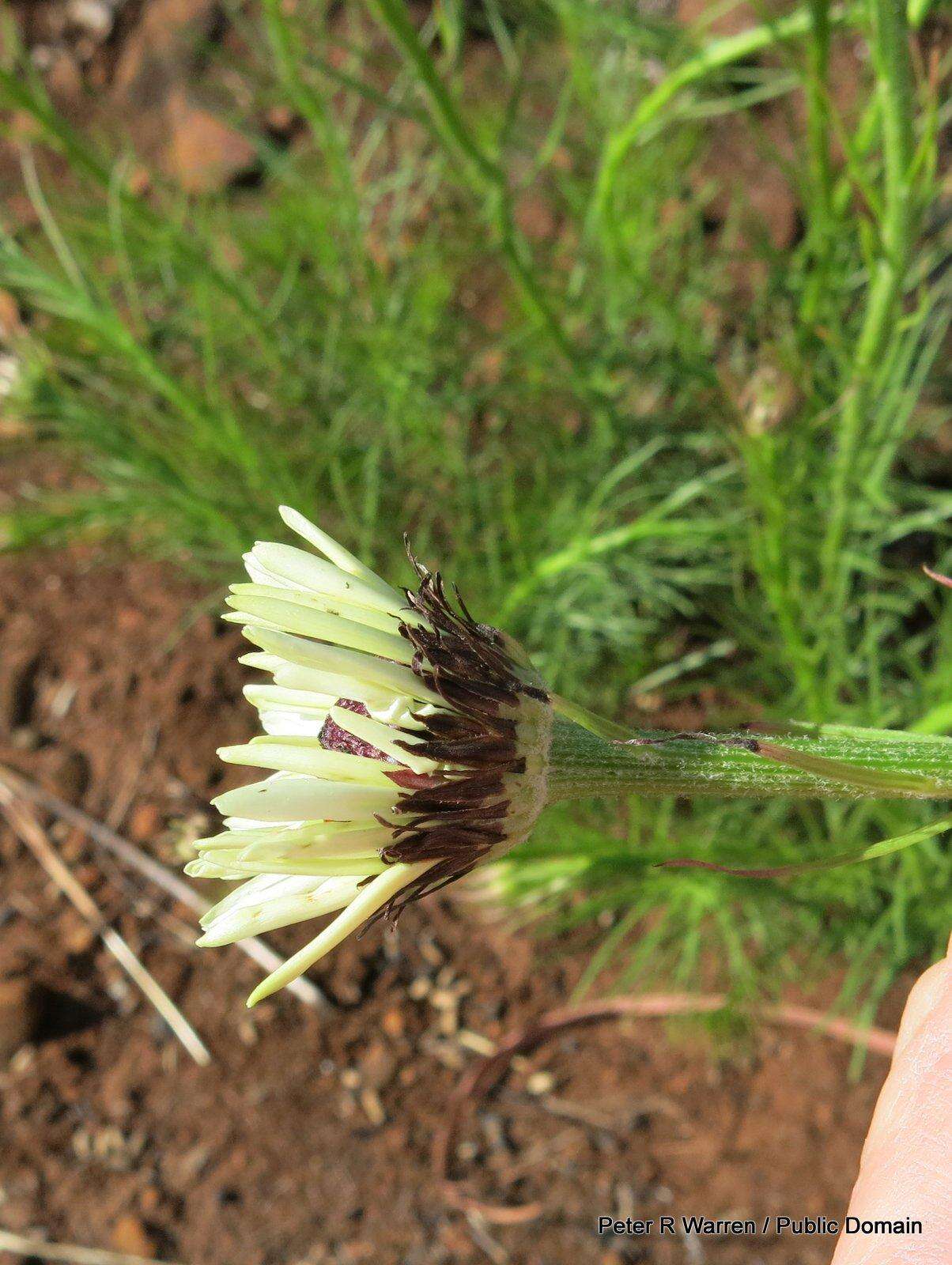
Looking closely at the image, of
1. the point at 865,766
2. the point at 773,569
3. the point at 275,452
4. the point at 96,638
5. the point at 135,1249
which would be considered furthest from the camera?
the point at 96,638

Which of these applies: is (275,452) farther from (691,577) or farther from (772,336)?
(772,336)

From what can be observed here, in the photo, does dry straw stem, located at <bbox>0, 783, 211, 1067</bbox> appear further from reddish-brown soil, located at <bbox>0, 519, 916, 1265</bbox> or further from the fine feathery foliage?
the fine feathery foliage

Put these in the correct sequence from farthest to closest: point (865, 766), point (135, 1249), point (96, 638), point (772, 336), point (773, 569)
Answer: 1. point (96, 638)
2. point (772, 336)
3. point (135, 1249)
4. point (773, 569)
5. point (865, 766)

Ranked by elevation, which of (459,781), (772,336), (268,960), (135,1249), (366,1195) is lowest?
(135,1249)

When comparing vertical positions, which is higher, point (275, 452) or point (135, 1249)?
point (275, 452)

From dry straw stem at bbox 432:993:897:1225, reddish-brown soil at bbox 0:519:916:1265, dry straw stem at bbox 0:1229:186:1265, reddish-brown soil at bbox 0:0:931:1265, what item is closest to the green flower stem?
reddish-brown soil at bbox 0:0:931:1265

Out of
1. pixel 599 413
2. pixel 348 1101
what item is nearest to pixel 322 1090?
pixel 348 1101

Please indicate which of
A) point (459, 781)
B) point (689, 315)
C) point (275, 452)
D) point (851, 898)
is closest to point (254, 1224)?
point (851, 898)
